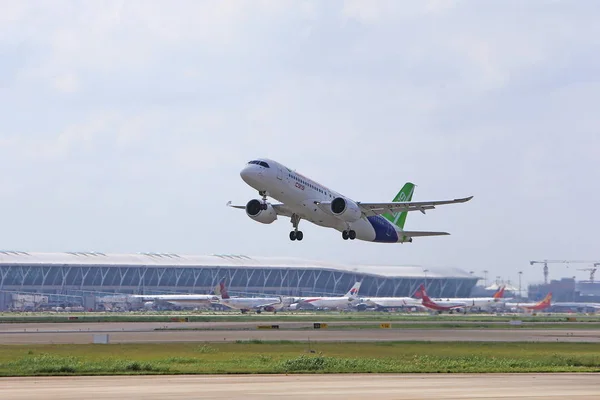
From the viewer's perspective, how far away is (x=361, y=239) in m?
83.7

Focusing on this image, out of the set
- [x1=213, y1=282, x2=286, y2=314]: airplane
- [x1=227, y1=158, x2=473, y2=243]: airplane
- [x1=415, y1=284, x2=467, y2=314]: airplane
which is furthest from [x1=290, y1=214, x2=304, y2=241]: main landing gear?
[x1=415, y1=284, x2=467, y2=314]: airplane

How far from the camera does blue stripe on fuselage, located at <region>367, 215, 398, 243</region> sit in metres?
84.7

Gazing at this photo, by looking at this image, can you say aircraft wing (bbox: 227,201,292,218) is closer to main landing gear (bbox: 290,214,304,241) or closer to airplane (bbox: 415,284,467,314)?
main landing gear (bbox: 290,214,304,241)

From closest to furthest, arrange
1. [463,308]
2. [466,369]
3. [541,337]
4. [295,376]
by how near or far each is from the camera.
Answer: [295,376], [466,369], [541,337], [463,308]

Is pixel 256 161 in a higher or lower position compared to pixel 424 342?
higher

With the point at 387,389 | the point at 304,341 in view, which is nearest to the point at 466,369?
the point at 387,389

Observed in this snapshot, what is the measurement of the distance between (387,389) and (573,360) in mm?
20254

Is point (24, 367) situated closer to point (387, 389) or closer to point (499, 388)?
point (387, 389)

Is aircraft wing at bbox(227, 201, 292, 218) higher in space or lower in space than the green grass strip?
higher

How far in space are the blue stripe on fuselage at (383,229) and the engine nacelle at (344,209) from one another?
337 inches

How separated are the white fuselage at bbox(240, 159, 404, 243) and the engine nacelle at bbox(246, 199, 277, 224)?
2.03 meters

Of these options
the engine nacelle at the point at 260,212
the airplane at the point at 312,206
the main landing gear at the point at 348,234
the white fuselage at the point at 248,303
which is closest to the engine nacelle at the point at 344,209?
the airplane at the point at 312,206

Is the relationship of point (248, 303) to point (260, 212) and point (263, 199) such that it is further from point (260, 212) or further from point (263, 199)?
point (263, 199)

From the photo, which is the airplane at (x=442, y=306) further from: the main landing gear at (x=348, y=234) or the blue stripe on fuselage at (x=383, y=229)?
the main landing gear at (x=348, y=234)
